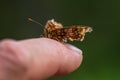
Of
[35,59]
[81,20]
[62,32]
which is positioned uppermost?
[81,20]

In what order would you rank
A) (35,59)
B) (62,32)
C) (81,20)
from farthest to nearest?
(81,20) → (62,32) → (35,59)

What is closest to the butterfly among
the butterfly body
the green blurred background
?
the butterfly body

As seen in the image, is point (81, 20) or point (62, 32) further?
point (81, 20)

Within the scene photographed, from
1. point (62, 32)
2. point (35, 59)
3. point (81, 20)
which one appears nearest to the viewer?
point (35, 59)

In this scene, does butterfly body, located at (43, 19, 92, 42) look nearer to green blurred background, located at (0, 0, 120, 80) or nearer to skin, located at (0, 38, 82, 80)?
skin, located at (0, 38, 82, 80)

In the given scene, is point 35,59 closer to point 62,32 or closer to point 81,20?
point 62,32

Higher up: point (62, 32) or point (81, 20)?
point (81, 20)

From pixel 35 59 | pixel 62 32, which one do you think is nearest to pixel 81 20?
pixel 62 32

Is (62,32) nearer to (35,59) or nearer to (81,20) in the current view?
(35,59)

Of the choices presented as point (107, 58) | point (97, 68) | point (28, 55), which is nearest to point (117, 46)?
point (107, 58)

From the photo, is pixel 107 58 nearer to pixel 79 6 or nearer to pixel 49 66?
pixel 79 6
